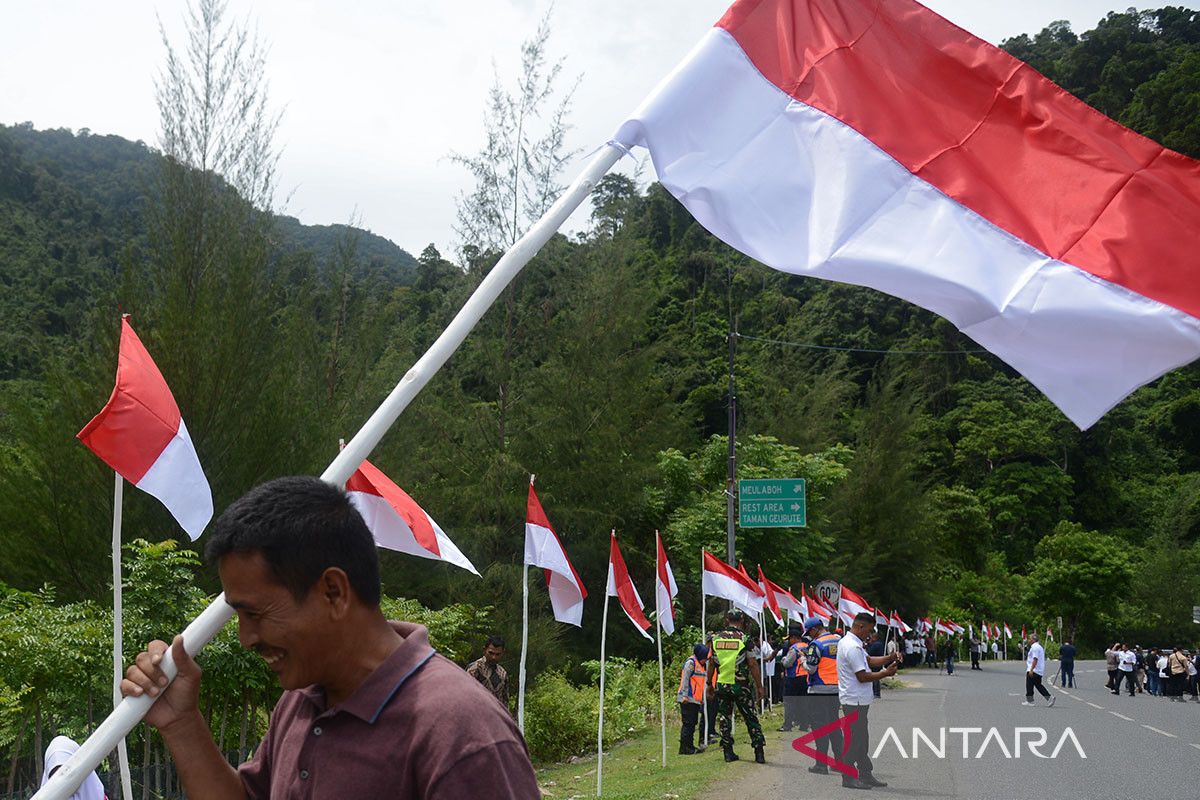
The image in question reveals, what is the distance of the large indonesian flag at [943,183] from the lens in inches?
154

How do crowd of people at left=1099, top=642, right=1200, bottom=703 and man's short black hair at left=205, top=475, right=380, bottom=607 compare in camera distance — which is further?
crowd of people at left=1099, top=642, right=1200, bottom=703

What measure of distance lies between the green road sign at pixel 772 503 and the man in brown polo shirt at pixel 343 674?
27.9 m

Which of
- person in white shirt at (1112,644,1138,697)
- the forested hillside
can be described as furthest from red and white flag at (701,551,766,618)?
person in white shirt at (1112,644,1138,697)

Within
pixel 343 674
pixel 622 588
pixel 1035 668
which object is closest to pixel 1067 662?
pixel 1035 668

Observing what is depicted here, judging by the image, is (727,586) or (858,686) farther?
(727,586)

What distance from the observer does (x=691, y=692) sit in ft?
59.3

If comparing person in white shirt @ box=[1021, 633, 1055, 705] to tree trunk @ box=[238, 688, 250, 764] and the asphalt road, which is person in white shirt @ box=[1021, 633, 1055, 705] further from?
tree trunk @ box=[238, 688, 250, 764]

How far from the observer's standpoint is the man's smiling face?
92.8 inches

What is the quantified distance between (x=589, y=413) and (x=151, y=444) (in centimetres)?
2552

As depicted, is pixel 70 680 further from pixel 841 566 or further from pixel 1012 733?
pixel 841 566

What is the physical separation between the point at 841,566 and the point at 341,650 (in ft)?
158

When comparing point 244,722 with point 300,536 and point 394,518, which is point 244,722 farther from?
point 300,536

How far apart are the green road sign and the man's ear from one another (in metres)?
28.0

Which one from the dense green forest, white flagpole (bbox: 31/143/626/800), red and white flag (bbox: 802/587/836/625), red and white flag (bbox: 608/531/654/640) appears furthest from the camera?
red and white flag (bbox: 802/587/836/625)
